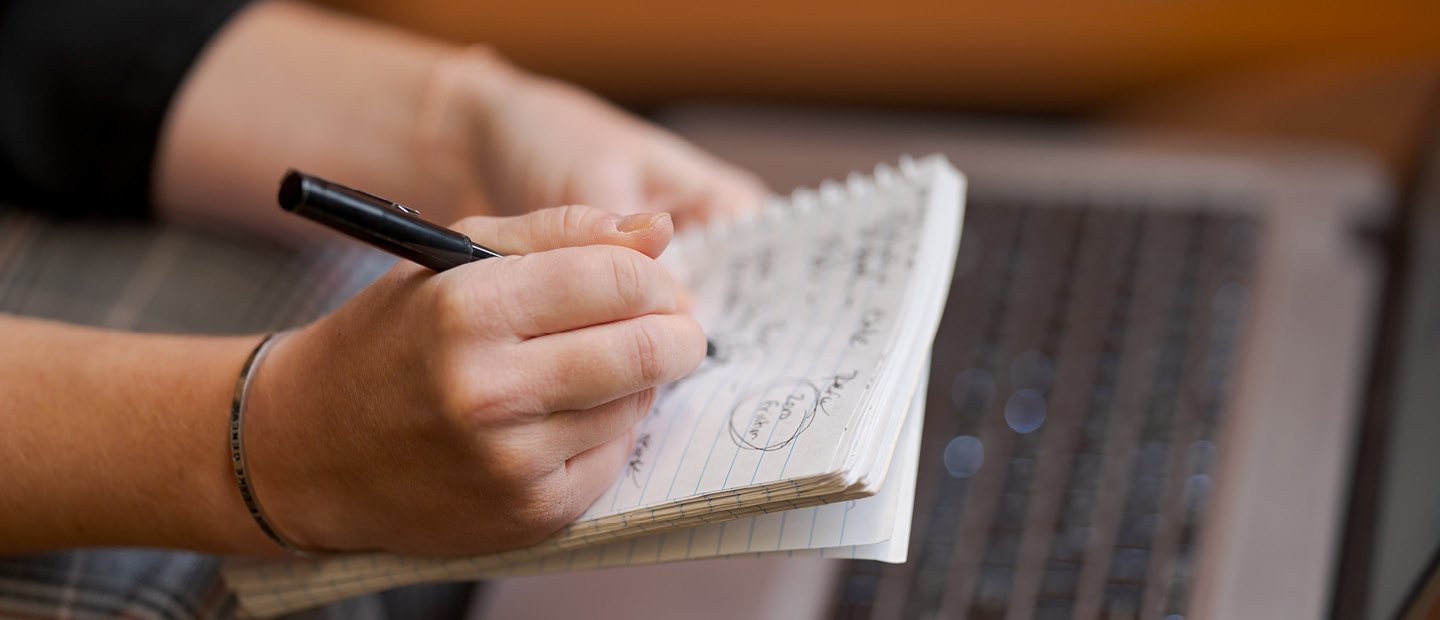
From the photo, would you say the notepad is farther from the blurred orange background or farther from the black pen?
the blurred orange background

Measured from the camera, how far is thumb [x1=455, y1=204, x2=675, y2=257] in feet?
1.15

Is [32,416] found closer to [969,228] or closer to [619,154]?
[619,154]

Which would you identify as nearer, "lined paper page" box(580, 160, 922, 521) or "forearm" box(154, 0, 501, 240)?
"lined paper page" box(580, 160, 922, 521)

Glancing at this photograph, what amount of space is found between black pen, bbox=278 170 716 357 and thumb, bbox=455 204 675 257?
15mm

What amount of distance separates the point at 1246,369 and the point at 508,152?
41 centimetres

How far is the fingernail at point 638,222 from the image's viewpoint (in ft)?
1.16

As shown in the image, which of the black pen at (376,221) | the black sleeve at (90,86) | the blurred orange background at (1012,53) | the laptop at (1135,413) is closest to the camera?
the black pen at (376,221)

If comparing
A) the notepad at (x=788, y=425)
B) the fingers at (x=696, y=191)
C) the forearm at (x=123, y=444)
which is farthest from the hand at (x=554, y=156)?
the forearm at (x=123, y=444)

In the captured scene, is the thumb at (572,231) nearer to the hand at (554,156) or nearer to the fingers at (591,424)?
the fingers at (591,424)

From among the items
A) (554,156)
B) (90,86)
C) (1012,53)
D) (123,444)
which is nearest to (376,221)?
(123,444)

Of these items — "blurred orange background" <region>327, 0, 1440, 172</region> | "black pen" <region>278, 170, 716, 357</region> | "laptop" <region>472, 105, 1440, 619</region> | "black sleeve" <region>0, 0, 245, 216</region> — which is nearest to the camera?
"black pen" <region>278, 170, 716, 357</region>

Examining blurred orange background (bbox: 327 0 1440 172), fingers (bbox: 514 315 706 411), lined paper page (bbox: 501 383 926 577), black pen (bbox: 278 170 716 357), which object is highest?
blurred orange background (bbox: 327 0 1440 172)

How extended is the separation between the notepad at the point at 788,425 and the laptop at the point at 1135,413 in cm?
14

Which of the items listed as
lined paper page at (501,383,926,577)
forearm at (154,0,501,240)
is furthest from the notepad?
forearm at (154,0,501,240)
